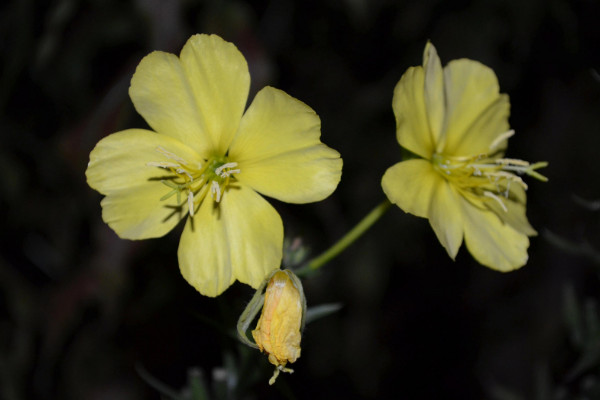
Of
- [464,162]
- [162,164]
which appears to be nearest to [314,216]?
[464,162]

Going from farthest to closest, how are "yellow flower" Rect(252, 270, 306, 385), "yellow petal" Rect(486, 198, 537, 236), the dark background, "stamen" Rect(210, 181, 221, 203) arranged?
the dark background
"yellow petal" Rect(486, 198, 537, 236)
"stamen" Rect(210, 181, 221, 203)
"yellow flower" Rect(252, 270, 306, 385)

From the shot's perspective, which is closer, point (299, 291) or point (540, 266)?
point (299, 291)

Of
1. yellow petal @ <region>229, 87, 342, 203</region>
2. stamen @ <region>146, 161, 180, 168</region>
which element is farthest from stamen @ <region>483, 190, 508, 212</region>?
stamen @ <region>146, 161, 180, 168</region>

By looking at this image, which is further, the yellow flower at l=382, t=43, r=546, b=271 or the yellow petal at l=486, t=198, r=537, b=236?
the yellow petal at l=486, t=198, r=537, b=236

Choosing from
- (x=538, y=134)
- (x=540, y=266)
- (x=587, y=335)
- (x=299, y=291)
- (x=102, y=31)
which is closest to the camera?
(x=299, y=291)

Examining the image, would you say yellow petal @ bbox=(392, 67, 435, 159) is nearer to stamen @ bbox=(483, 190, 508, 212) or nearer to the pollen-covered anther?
stamen @ bbox=(483, 190, 508, 212)

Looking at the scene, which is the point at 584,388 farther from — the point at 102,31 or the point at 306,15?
the point at 102,31

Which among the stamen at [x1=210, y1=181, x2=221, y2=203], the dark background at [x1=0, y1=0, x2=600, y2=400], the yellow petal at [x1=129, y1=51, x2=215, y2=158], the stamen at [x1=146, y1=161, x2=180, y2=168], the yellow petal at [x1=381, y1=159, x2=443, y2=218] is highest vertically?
the yellow petal at [x1=129, y1=51, x2=215, y2=158]

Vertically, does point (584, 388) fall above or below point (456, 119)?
below

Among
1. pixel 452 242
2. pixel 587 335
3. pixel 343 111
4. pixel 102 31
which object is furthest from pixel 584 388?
pixel 102 31
